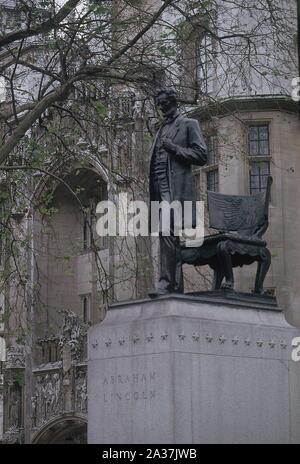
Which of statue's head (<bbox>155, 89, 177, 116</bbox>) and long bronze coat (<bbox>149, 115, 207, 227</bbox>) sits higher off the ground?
statue's head (<bbox>155, 89, 177, 116</bbox>)

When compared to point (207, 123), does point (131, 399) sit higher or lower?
lower

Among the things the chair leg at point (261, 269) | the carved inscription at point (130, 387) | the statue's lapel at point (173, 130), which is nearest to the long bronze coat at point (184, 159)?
the statue's lapel at point (173, 130)

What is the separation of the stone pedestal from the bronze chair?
526 mm

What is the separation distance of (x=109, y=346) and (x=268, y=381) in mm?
1912

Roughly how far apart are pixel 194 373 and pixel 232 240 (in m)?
1.94

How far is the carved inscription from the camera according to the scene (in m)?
10.9

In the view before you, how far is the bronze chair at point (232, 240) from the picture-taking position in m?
12.1

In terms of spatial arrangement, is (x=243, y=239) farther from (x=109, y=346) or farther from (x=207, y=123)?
(x=207, y=123)

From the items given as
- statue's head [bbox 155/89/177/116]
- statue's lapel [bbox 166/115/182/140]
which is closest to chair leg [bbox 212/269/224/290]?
statue's lapel [bbox 166/115/182/140]

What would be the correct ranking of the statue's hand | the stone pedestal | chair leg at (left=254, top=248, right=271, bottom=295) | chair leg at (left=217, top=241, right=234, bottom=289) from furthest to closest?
chair leg at (left=254, top=248, right=271, bottom=295)
chair leg at (left=217, top=241, right=234, bottom=289)
the statue's hand
the stone pedestal

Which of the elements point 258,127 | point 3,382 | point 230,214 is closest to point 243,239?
point 230,214

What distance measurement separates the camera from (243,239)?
479 inches

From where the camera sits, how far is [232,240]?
12.0 metres

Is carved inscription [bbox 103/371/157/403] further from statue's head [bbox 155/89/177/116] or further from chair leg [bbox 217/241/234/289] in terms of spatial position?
statue's head [bbox 155/89/177/116]
